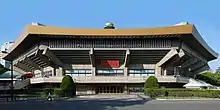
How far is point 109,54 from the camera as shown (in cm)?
5559

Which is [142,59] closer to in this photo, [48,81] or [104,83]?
[104,83]

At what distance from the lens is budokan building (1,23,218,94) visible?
5162cm

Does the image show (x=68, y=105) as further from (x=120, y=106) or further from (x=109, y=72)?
(x=109, y=72)

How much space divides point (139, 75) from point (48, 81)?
14.7 metres

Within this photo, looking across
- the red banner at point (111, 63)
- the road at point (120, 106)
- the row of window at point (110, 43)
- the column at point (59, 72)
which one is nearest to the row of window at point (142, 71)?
the red banner at point (111, 63)

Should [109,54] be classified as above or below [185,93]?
above

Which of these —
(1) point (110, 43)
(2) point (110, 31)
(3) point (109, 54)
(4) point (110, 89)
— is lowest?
(4) point (110, 89)

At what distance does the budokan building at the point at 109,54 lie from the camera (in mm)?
51625

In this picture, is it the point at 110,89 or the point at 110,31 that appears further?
the point at 110,89

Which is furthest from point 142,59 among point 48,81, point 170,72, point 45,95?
point 45,95

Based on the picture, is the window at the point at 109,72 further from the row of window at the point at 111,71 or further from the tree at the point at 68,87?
the tree at the point at 68,87

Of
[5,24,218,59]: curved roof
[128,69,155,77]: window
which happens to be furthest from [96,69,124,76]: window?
[5,24,218,59]: curved roof

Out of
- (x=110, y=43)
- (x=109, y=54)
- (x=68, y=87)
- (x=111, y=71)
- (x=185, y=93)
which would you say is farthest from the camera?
(x=111, y=71)

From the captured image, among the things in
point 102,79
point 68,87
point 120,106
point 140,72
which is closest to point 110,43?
point 102,79
